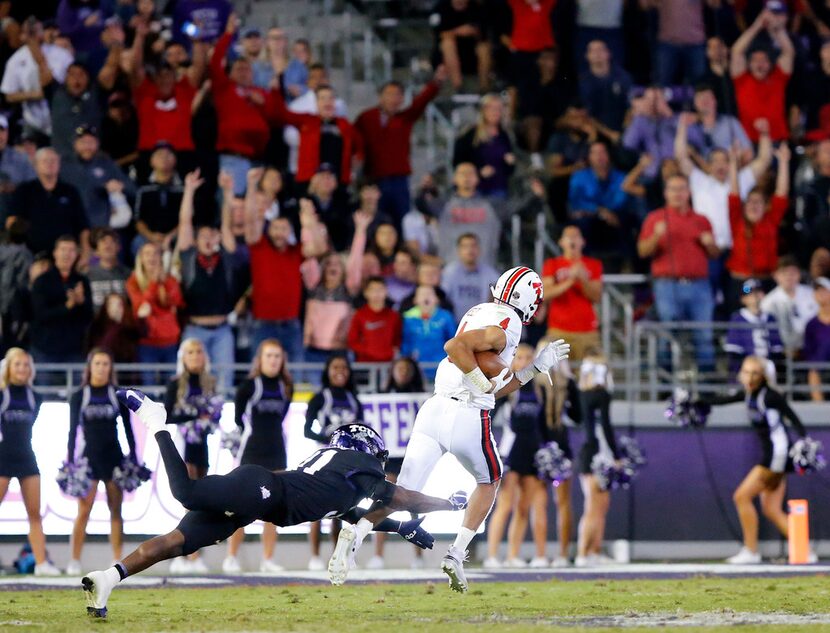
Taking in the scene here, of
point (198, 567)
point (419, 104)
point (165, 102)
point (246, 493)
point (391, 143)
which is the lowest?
point (198, 567)

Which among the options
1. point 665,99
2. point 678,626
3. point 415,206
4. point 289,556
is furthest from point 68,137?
point 678,626

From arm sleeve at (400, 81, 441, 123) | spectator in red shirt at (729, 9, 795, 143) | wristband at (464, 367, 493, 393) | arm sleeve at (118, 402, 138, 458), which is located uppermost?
spectator in red shirt at (729, 9, 795, 143)

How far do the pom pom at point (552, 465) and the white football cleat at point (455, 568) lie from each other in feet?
15.4

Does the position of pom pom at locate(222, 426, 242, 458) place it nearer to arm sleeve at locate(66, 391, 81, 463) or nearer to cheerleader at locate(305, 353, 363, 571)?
cheerleader at locate(305, 353, 363, 571)

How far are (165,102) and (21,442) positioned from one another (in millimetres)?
5248

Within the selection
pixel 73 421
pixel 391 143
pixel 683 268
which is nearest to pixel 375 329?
pixel 391 143

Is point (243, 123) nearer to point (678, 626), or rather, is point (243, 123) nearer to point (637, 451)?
point (637, 451)

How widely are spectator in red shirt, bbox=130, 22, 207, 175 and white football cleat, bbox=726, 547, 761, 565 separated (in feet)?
24.5

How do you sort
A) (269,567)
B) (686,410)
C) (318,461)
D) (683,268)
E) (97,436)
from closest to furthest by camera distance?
(318,461), (97,436), (269,567), (686,410), (683,268)

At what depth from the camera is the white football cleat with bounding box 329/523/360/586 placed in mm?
10055

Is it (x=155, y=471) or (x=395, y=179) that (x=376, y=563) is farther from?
(x=395, y=179)

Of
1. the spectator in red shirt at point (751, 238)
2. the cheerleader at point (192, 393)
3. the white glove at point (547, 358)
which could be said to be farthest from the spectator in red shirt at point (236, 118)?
the white glove at point (547, 358)

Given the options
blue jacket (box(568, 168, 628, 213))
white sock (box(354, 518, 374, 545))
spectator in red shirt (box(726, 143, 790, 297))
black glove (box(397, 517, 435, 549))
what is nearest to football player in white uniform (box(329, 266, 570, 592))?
white sock (box(354, 518, 374, 545))

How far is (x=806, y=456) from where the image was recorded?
15.6 metres
